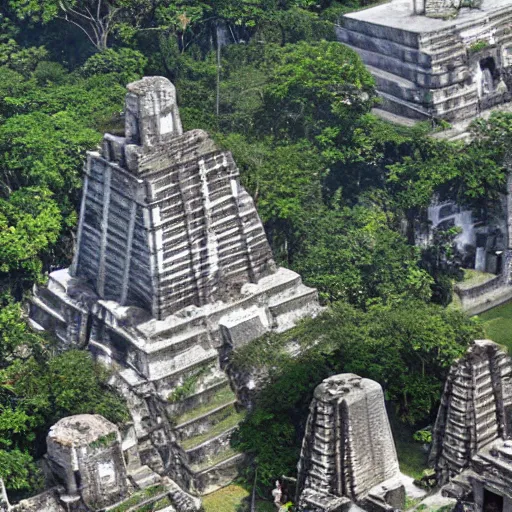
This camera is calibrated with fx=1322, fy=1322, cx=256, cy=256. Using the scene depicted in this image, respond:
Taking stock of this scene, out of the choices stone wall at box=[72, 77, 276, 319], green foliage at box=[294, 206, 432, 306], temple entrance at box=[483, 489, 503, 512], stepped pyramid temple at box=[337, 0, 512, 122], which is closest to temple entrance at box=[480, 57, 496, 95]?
stepped pyramid temple at box=[337, 0, 512, 122]

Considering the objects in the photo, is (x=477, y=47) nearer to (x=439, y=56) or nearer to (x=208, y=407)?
(x=439, y=56)

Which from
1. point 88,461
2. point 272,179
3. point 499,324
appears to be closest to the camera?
point 88,461

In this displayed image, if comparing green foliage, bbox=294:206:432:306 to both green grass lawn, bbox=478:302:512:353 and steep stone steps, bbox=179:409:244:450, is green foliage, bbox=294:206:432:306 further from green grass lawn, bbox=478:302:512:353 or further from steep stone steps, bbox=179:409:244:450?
steep stone steps, bbox=179:409:244:450

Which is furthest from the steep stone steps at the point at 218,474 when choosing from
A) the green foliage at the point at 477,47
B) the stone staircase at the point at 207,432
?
the green foliage at the point at 477,47

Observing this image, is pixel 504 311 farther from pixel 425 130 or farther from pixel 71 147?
pixel 71 147

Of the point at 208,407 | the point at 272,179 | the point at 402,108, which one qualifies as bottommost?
the point at 208,407

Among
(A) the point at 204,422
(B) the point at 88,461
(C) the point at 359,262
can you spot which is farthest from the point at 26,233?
(B) the point at 88,461

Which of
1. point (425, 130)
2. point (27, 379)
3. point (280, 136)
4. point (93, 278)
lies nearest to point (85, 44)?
point (280, 136)
